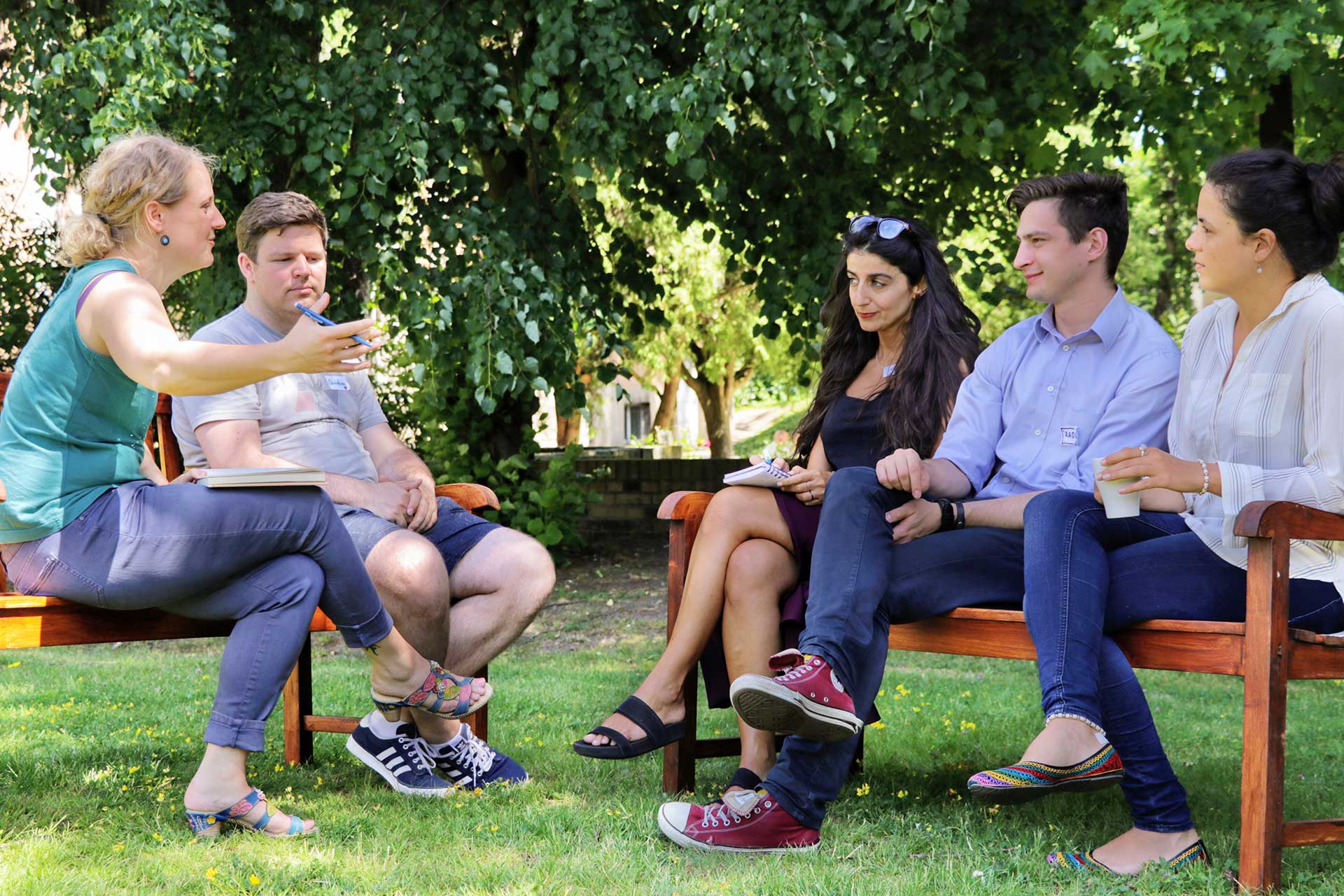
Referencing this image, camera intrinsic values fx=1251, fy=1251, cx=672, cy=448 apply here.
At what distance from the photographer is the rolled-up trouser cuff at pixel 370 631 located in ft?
9.73

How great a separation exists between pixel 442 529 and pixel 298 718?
73 cm

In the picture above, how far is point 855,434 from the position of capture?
3.44 meters

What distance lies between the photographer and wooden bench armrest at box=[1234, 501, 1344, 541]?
2.35m

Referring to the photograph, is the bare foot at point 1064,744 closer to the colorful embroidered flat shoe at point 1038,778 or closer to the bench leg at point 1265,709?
the colorful embroidered flat shoe at point 1038,778

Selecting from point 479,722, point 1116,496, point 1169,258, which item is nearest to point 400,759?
point 479,722

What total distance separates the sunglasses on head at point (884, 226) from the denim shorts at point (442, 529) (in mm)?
1321

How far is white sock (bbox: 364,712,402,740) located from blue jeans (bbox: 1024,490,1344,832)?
165 cm

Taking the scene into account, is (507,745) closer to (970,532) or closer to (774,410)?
(970,532)

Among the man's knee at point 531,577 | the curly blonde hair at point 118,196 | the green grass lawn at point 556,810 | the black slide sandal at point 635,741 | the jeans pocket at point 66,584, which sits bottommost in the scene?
the green grass lawn at point 556,810

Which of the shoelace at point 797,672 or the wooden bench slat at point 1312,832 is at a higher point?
the shoelace at point 797,672

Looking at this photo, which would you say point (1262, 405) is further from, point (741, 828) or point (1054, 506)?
point (741, 828)

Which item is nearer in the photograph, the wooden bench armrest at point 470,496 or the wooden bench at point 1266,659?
the wooden bench at point 1266,659

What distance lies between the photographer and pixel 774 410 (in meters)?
42.6

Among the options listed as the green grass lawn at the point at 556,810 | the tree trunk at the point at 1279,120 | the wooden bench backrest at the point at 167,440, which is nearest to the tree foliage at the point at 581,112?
the tree trunk at the point at 1279,120
